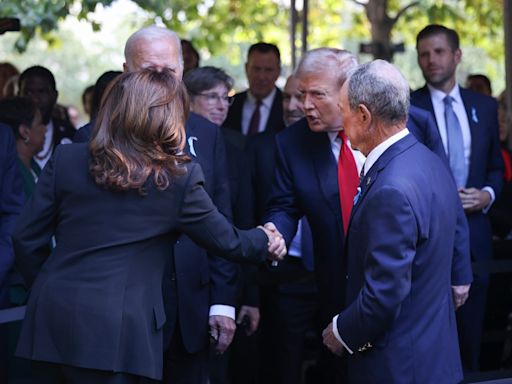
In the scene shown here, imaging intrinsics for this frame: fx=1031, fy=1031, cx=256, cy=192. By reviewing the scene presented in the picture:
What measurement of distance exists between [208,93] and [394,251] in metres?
2.60

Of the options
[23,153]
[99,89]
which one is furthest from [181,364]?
[23,153]

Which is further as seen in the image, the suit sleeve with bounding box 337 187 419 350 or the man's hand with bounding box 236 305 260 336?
the man's hand with bounding box 236 305 260 336

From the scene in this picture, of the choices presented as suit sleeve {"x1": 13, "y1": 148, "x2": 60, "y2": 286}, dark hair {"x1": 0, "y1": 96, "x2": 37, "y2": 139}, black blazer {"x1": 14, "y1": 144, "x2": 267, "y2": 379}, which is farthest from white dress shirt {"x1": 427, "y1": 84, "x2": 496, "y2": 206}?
suit sleeve {"x1": 13, "y1": 148, "x2": 60, "y2": 286}

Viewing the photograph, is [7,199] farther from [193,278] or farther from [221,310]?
[221,310]

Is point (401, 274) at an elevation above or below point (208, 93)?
below

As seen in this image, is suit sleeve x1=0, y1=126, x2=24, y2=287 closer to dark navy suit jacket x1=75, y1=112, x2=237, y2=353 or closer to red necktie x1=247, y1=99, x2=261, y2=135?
dark navy suit jacket x1=75, y1=112, x2=237, y2=353

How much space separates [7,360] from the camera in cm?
536

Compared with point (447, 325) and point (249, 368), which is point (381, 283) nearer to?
point (447, 325)

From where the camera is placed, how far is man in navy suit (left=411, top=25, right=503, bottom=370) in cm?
635

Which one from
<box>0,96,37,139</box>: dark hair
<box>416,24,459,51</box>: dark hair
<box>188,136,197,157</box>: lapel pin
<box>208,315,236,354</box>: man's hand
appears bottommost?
<box>208,315,236,354</box>: man's hand

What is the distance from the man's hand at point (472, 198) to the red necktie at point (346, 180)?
1.46 meters

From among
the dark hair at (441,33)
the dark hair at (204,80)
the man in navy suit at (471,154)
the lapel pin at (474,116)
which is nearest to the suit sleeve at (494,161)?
the man in navy suit at (471,154)

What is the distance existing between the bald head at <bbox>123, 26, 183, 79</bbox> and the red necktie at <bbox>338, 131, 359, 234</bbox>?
899 mm

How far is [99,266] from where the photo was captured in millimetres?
3674
